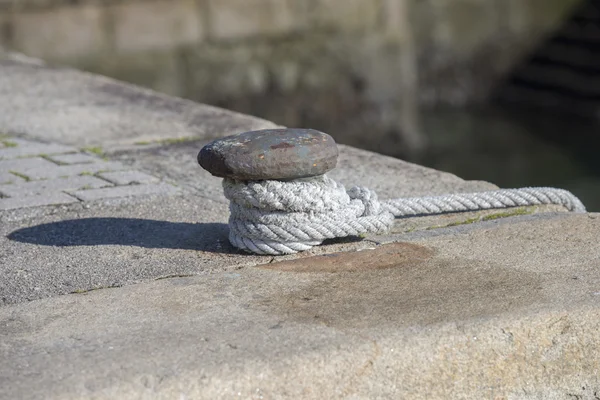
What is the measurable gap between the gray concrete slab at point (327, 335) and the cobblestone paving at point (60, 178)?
0.80 meters

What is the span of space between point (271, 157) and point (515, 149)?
17.8 feet

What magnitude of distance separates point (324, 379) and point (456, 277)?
50 cm

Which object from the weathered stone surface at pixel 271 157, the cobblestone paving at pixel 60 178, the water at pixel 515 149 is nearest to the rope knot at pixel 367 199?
the weathered stone surface at pixel 271 157

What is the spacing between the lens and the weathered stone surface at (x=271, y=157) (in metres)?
2.16

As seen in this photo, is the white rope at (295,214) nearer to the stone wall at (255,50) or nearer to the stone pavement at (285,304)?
the stone pavement at (285,304)

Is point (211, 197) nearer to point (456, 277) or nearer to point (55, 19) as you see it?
point (456, 277)

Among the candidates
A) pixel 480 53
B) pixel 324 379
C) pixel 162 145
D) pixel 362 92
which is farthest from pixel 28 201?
pixel 480 53

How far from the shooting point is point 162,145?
3400 mm

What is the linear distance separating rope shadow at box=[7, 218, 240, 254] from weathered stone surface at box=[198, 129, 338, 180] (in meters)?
0.21

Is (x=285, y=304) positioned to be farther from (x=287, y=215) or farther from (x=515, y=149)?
(x=515, y=149)

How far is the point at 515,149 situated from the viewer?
7320 millimetres

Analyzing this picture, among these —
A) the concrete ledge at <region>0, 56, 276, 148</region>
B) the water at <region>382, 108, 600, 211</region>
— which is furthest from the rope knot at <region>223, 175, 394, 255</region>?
the water at <region>382, 108, 600, 211</region>

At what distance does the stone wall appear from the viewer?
635 centimetres

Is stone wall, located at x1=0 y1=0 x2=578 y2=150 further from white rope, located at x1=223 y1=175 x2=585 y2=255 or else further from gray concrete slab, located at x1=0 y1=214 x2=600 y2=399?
gray concrete slab, located at x1=0 y1=214 x2=600 y2=399
